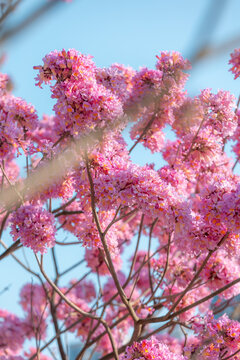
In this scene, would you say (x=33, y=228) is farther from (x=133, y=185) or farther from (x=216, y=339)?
(x=216, y=339)

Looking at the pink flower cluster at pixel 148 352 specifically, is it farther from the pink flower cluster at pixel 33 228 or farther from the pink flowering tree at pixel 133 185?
the pink flower cluster at pixel 33 228

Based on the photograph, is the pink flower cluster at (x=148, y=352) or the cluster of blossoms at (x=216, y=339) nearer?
the pink flower cluster at (x=148, y=352)

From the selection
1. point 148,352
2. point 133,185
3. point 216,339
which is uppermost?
point 133,185

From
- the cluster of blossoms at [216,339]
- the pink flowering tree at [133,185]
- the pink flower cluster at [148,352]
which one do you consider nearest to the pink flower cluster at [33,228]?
the pink flowering tree at [133,185]

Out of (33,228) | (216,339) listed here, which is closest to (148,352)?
(216,339)

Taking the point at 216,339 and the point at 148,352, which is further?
the point at 216,339

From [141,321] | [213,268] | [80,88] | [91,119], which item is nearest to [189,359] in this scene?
[141,321]

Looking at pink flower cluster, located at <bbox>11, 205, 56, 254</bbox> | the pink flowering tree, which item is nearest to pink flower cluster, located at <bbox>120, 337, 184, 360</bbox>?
the pink flowering tree

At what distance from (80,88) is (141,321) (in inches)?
71.2

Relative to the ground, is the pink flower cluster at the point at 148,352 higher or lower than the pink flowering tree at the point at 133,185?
lower

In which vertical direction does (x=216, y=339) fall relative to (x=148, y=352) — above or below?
below

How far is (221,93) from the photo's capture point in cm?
387

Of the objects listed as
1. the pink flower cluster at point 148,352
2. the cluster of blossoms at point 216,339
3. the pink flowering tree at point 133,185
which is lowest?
the cluster of blossoms at point 216,339

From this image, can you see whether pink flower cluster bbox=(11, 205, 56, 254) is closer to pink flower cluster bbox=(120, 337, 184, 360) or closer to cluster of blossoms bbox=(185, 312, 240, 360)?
pink flower cluster bbox=(120, 337, 184, 360)
